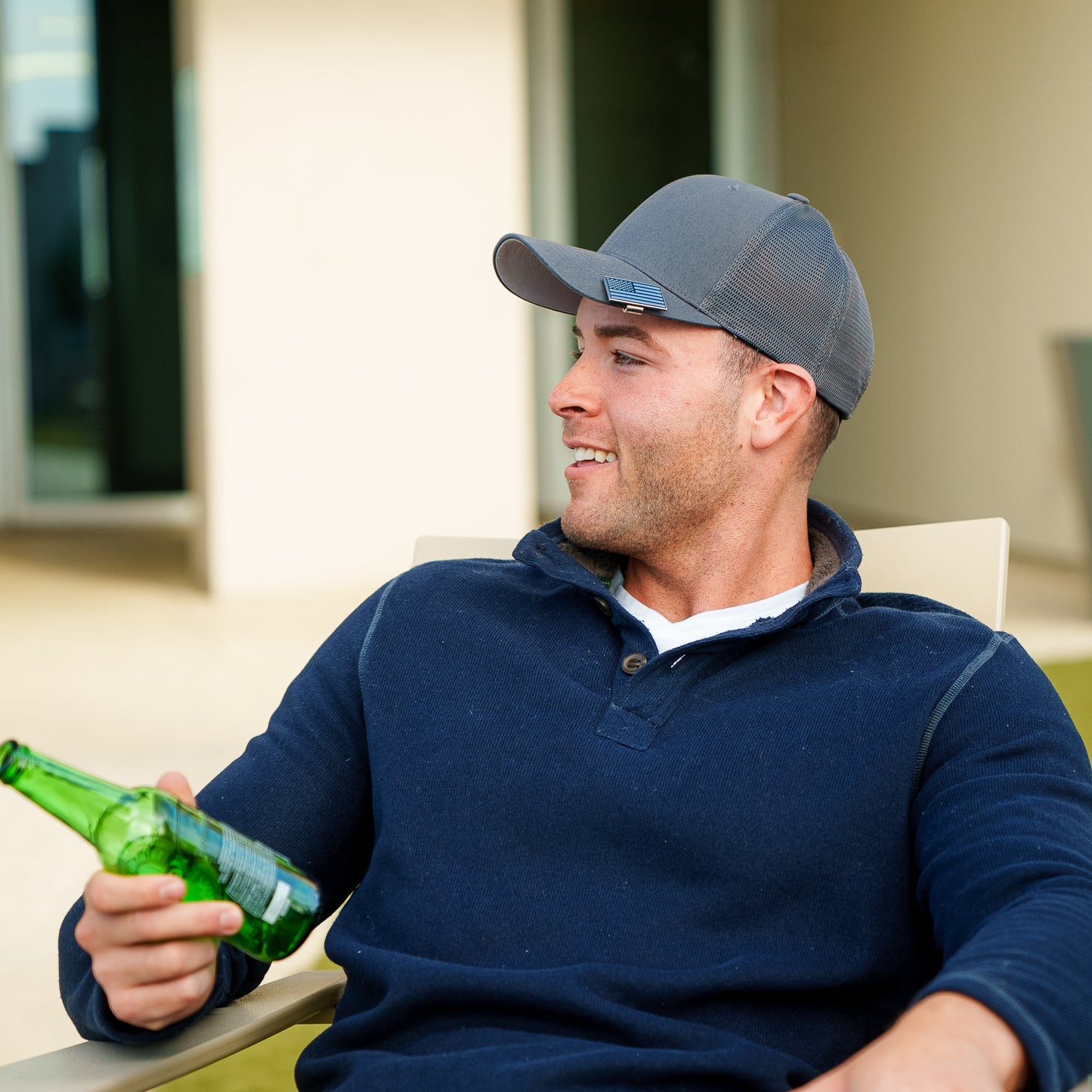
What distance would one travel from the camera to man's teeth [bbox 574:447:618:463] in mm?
1442

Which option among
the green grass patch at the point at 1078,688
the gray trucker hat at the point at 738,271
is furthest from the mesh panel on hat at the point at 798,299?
the green grass patch at the point at 1078,688

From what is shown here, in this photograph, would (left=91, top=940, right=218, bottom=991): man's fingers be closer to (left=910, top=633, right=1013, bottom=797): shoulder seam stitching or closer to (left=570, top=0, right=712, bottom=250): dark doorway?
(left=910, top=633, right=1013, bottom=797): shoulder seam stitching

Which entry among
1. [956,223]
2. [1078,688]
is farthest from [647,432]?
[956,223]

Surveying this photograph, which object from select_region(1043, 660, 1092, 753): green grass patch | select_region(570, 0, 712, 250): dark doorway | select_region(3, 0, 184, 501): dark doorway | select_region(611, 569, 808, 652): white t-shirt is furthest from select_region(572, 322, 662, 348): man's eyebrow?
select_region(3, 0, 184, 501): dark doorway

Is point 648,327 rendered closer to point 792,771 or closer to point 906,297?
point 792,771

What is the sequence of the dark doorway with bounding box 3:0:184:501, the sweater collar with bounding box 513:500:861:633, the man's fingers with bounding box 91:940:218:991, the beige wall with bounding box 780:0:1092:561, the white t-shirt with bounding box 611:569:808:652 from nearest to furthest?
the man's fingers with bounding box 91:940:218:991 → the sweater collar with bounding box 513:500:861:633 → the white t-shirt with bounding box 611:569:808:652 → the beige wall with bounding box 780:0:1092:561 → the dark doorway with bounding box 3:0:184:501

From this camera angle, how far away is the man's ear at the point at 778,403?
1434 millimetres

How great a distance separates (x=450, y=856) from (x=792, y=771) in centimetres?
30

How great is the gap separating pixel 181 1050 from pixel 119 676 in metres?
3.82

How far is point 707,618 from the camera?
4.82ft

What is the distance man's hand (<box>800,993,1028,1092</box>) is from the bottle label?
444mm

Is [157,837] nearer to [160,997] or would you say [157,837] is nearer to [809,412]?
[160,997]

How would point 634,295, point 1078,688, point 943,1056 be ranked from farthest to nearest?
point 1078,688, point 634,295, point 943,1056

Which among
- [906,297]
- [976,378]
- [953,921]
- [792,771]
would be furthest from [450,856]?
[906,297]
